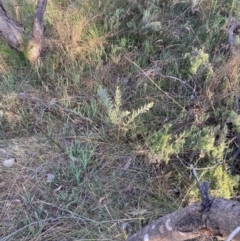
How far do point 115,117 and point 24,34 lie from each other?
3.39ft

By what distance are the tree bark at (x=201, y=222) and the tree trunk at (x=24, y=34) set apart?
6.30ft

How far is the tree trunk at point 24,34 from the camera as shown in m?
2.81

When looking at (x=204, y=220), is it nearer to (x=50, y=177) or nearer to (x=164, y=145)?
(x=164, y=145)

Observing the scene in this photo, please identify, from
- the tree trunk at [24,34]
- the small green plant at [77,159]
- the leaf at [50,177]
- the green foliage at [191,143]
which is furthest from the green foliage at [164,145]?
the tree trunk at [24,34]

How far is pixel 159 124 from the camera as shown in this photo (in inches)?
97.8

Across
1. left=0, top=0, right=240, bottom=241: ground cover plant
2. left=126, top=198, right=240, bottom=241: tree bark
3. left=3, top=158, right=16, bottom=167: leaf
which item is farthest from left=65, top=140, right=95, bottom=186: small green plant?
left=126, top=198, right=240, bottom=241: tree bark

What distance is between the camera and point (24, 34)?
2.87 meters

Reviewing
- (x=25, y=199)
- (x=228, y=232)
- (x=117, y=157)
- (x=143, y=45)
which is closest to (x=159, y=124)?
(x=117, y=157)

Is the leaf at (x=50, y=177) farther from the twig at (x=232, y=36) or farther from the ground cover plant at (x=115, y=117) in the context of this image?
the twig at (x=232, y=36)

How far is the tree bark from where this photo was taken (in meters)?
1.09

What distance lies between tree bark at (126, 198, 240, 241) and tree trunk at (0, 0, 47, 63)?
6.30ft

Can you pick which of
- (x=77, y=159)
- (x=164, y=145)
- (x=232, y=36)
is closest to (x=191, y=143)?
(x=164, y=145)

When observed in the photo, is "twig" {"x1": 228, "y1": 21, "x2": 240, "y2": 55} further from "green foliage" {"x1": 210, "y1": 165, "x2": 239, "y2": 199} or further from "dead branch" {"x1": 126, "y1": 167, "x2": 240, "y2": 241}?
"dead branch" {"x1": 126, "y1": 167, "x2": 240, "y2": 241}

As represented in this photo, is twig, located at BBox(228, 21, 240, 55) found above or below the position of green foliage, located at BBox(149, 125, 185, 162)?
above
